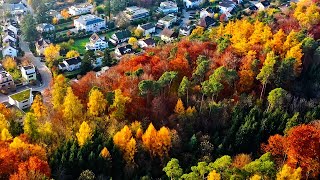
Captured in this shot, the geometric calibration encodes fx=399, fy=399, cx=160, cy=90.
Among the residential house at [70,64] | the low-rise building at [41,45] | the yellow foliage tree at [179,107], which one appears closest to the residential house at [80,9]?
A: the low-rise building at [41,45]

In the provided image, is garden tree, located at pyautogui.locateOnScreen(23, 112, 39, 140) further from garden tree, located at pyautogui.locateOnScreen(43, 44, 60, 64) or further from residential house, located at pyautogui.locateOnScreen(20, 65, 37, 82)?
garden tree, located at pyautogui.locateOnScreen(43, 44, 60, 64)

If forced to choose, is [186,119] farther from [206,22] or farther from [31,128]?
[206,22]

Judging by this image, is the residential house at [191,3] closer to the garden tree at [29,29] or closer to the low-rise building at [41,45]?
the low-rise building at [41,45]

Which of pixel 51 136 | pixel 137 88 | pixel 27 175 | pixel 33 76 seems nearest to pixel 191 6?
pixel 33 76

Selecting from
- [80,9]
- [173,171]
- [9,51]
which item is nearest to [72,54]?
[9,51]

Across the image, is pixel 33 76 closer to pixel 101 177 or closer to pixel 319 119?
pixel 101 177
